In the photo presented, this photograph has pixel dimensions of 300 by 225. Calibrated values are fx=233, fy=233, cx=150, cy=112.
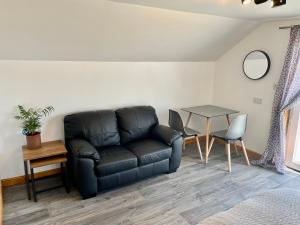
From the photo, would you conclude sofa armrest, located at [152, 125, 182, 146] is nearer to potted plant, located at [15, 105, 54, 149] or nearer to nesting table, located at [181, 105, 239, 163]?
nesting table, located at [181, 105, 239, 163]

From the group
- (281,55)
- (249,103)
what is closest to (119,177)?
(249,103)

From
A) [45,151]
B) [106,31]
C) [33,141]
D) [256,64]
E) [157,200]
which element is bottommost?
[157,200]

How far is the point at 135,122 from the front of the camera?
332cm

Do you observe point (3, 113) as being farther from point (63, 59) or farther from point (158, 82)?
point (158, 82)

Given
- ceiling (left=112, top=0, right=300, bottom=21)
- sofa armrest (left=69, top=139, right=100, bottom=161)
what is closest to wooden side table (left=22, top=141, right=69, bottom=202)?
sofa armrest (left=69, top=139, right=100, bottom=161)

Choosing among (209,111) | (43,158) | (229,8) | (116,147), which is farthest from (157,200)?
(229,8)

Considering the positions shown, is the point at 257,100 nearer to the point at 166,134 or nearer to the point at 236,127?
the point at 236,127

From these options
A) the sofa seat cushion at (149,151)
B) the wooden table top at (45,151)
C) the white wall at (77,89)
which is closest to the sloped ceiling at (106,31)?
the white wall at (77,89)

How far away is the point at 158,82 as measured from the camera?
3.83 meters

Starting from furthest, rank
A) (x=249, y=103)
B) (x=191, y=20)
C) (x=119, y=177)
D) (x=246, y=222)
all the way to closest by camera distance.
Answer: (x=249, y=103) < (x=191, y=20) < (x=119, y=177) < (x=246, y=222)

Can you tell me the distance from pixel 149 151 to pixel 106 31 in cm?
153

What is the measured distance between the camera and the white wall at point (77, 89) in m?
2.79

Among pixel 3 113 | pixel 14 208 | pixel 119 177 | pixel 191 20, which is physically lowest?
pixel 14 208

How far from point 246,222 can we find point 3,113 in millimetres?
2761
